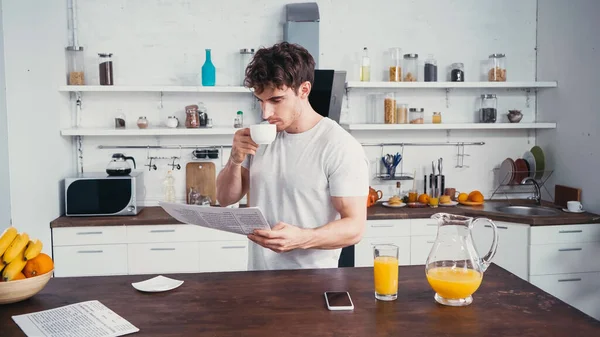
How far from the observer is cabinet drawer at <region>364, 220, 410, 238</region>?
3711mm

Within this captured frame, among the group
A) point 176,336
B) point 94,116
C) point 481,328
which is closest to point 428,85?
point 94,116

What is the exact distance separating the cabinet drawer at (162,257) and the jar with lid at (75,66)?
1292mm

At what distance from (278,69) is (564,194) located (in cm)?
304

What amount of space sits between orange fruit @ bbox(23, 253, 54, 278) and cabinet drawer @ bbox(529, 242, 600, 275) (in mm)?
3005

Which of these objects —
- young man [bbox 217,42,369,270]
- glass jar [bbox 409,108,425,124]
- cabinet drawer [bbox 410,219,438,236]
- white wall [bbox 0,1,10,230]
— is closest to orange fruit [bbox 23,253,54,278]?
young man [bbox 217,42,369,270]

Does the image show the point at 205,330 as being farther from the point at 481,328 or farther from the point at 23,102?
the point at 23,102

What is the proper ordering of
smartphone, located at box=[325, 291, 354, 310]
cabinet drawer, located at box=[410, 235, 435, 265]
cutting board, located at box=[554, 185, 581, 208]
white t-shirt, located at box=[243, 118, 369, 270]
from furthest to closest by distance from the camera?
cutting board, located at box=[554, 185, 581, 208]
cabinet drawer, located at box=[410, 235, 435, 265]
white t-shirt, located at box=[243, 118, 369, 270]
smartphone, located at box=[325, 291, 354, 310]

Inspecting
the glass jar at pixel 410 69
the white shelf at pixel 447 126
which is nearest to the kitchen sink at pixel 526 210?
the white shelf at pixel 447 126

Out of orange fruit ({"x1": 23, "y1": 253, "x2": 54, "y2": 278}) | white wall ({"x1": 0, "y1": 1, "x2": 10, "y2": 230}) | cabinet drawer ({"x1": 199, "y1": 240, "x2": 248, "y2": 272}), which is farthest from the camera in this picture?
cabinet drawer ({"x1": 199, "y1": 240, "x2": 248, "y2": 272})

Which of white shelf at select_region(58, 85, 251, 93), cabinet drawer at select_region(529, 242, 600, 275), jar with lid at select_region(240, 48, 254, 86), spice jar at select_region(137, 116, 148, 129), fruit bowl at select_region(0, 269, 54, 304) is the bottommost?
cabinet drawer at select_region(529, 242, 600, 275)

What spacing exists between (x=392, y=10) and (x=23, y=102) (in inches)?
110

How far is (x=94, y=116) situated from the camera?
4.08m

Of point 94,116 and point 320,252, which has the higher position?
point 94,116

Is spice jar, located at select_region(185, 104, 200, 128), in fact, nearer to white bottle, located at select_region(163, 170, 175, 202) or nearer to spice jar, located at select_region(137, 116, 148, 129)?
spice jar, located at select_region(137, 116, 148, 129)
